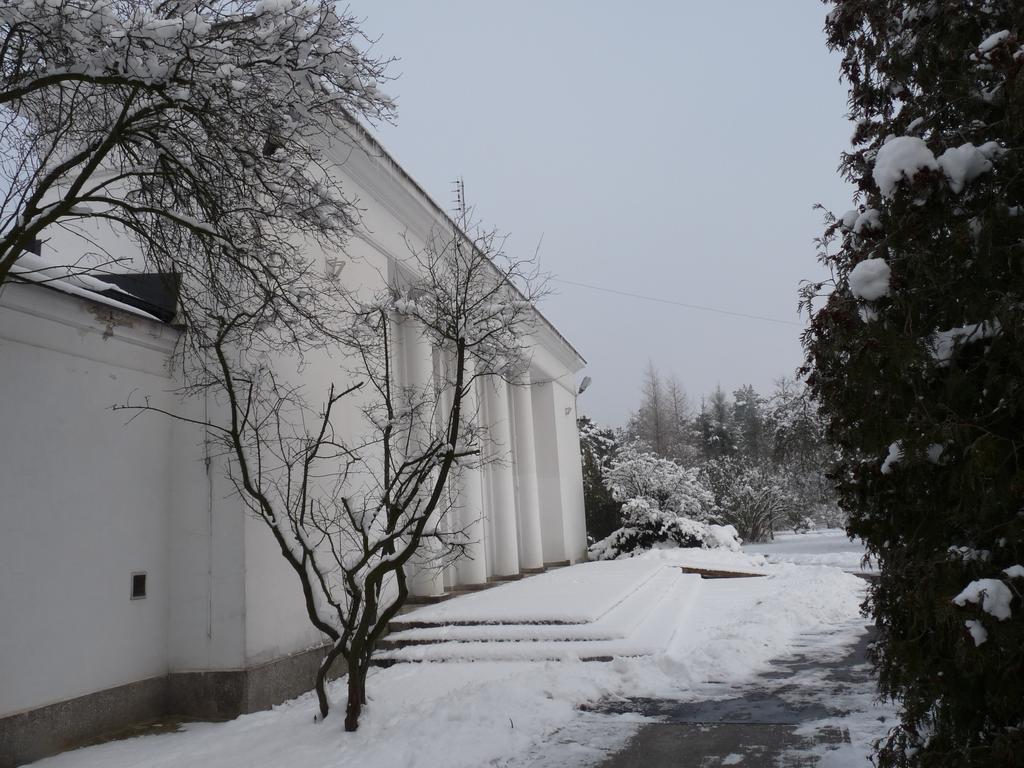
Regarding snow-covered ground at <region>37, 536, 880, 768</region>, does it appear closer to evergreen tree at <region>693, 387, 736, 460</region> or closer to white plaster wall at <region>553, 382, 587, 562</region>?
white plaster wall at <region>553, 382, 587, 562</region>

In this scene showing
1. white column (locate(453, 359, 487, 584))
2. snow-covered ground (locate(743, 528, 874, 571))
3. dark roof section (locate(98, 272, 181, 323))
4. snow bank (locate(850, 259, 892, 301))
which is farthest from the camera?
snow-covered ground (locate(743, 528, 874, 571))

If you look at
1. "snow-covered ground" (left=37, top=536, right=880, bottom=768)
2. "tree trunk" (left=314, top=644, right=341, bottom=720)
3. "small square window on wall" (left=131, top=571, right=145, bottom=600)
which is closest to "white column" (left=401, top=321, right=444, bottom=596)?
"snow-covered ground" (left=37, top=536, right=880, bottom=768)

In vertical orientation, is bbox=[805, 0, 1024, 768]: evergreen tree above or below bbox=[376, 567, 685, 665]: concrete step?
above

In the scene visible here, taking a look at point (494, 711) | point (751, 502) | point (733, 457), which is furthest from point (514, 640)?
point (733, 457)

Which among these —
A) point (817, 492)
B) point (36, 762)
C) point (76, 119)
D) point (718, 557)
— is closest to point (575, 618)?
point (36, 762)

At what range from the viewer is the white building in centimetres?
619

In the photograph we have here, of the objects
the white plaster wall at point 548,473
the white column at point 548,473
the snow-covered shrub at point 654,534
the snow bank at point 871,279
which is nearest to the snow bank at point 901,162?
the snow bank at point 871,279

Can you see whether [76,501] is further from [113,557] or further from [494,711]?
[494,711]

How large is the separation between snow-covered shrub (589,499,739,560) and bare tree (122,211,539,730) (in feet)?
44.1

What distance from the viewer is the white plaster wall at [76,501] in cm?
615

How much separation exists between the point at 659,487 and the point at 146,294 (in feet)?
62.8

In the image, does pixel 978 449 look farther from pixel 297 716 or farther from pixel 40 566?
pixel 40 566

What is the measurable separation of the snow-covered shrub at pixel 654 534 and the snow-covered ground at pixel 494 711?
11.3 meters

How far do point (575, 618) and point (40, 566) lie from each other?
607 cm
